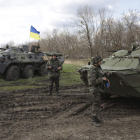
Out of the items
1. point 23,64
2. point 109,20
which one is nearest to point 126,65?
point 23,64

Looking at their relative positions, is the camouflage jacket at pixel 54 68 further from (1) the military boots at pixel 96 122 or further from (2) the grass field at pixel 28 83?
(1) the military boots at pixel 96 122

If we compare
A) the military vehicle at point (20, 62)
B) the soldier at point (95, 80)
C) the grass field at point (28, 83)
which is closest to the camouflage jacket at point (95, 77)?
the soldier at point (95, 80)

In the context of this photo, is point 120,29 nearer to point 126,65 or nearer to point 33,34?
point 33,34

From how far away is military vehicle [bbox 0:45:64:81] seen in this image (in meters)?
8.54

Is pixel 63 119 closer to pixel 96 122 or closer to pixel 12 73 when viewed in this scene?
pixel 96 122

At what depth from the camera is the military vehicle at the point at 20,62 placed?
28.0ft

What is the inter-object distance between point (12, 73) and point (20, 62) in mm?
801

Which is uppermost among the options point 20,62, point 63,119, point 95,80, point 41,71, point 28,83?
point 20,62

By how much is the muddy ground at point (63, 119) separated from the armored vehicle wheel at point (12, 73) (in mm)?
2936

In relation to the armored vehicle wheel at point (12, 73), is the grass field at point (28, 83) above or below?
below

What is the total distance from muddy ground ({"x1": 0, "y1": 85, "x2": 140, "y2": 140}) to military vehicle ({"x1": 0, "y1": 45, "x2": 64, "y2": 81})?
Result: 9.47ft

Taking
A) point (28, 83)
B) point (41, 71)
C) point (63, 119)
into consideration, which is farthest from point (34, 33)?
point (63, 119)

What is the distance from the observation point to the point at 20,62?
9.25 m

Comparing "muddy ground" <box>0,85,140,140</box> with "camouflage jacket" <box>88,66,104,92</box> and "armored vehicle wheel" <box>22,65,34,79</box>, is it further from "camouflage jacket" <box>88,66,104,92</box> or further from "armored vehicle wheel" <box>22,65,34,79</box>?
"armored vehicle wheel" <box>22,65,34,79</box>
